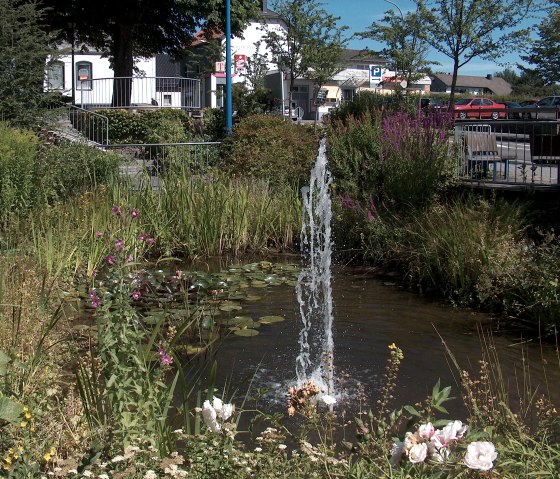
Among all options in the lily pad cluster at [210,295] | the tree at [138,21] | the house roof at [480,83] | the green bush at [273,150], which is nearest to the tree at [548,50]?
the tree at [138,21]

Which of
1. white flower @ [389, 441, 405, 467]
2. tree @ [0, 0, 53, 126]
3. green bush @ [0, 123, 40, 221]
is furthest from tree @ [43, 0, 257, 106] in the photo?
white flower @ [389, 441, 405, 467]

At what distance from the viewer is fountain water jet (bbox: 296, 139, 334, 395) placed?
5.88 meters

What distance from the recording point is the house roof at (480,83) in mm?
103750

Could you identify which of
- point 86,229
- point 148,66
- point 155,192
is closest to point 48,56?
point 155,192

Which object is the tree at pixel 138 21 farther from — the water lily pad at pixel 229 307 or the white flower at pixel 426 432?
the white flower at pixel 426 432

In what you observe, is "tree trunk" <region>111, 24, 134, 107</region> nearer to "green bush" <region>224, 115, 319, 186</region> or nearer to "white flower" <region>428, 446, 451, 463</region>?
"green bush" <region>224, 115, 319, 186</region>

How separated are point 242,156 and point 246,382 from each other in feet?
27.4

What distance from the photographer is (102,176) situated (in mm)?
11406

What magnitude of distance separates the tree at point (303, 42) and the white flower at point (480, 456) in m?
34.0

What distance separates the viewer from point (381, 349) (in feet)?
21.6

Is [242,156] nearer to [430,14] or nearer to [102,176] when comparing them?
[102,176]

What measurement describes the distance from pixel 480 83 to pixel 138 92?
283ft

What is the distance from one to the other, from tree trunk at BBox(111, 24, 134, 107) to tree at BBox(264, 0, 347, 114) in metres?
10.1

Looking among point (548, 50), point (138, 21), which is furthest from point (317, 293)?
point (548, 50)
